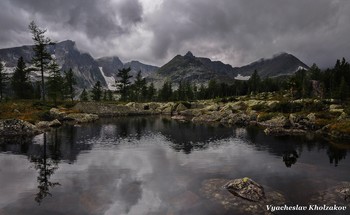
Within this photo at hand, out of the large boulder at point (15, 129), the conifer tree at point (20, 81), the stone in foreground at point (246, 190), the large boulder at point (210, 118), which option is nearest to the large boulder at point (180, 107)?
the large boulder at point (210, 118)

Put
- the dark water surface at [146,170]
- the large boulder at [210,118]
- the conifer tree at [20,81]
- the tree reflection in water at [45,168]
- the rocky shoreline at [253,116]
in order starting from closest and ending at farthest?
the dark water surface at [146,170], the tree reflection in water at [45,168], the rocky shoreline at [253,116], the large boulder at [210,118], the conifer tree at [20,81]

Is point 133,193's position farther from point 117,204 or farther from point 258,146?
point 258,146

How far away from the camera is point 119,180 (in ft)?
102

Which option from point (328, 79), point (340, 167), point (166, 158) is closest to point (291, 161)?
point (340, 167)

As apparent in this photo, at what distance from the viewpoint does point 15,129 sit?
→ 60000 millimetres

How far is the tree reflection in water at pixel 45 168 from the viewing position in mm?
27281

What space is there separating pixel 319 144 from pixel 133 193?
4272cm

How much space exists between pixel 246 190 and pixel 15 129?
53.7 metres

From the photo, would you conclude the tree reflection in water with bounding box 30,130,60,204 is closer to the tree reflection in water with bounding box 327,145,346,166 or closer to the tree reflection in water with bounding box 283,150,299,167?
the tree reflection in water with bounding box 283,150,299,167

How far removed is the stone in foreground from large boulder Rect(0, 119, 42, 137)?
49.6 m

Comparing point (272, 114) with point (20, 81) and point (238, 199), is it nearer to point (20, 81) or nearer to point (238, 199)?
point (238, 199)

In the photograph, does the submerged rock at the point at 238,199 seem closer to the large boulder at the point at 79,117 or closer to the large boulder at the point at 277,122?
the large boulder at the point at 277,122

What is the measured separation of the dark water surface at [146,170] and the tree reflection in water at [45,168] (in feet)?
0.28

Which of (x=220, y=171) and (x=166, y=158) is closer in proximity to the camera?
(x=220, y=171)
